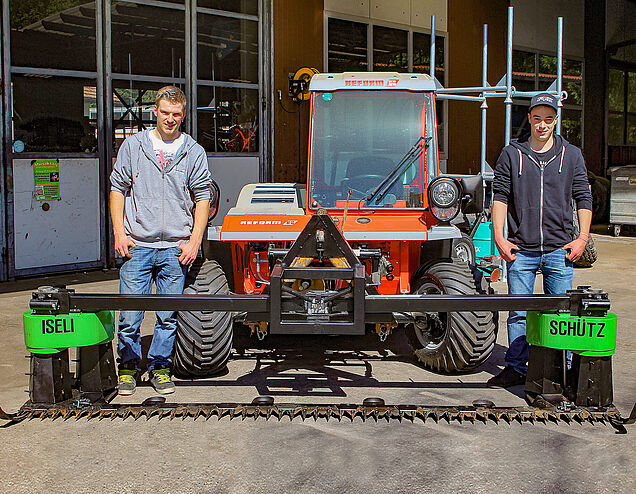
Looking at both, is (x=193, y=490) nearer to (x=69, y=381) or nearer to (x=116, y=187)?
(x=69, y=381)

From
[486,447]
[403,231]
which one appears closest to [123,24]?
[403,231]

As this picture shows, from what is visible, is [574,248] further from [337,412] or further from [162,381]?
[162,381]

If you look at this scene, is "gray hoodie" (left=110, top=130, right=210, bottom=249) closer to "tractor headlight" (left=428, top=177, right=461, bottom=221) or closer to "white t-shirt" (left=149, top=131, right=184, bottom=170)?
"white t-shirt" (left=149, top=131, right=184, bottom=170)

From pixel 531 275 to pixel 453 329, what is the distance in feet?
2.13

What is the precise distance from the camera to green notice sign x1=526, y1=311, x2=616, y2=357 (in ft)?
16.2

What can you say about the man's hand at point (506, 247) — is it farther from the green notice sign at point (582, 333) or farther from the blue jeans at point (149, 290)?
the blue jeans at point (149, 290)

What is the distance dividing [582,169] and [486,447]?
6.74 feet

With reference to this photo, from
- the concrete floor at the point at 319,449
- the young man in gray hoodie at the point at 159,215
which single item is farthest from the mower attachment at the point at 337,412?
the young man in gray hoodie at the point at 159,215

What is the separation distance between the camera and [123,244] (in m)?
5.48

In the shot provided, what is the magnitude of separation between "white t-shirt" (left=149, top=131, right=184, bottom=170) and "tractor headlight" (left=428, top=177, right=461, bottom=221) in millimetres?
1898

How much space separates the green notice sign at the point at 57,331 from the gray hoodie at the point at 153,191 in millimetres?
736

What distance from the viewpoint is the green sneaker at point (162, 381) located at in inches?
222

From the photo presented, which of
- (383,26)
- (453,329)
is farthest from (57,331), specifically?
(383,26)

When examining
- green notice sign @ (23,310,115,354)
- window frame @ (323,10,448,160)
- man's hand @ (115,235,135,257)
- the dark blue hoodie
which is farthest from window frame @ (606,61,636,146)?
green notice sign @ (23,310,115,354)
